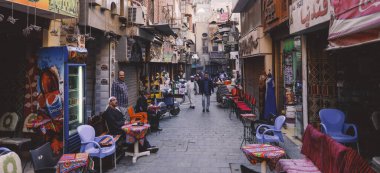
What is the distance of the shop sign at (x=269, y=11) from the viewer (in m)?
12.5

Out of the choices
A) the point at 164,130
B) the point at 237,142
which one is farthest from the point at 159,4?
the point at 237,142

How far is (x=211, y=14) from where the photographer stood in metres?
60.8

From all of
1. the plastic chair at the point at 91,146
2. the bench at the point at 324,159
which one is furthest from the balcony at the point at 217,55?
the bench at the point at 324,159

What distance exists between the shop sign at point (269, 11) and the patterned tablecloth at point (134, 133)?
270 inches

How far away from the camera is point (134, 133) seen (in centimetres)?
844

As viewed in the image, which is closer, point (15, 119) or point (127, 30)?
point (15, 119)

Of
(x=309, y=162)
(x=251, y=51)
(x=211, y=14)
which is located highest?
(x=211, y=14)

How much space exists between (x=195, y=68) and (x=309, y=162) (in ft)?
181

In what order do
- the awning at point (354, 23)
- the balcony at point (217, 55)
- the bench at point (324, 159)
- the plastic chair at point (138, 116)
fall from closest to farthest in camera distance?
1. the bench at point (324, 159)
2. the awning at point (354, 23)
3. the plastic chair at point (138, 116)
4. the balcony at point (217, 55)

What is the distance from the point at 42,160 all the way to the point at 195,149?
4.85 metres

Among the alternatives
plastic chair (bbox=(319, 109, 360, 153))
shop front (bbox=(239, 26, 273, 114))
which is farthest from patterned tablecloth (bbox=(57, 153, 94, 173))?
shop front (bbox=(239, 26, 273, 114))

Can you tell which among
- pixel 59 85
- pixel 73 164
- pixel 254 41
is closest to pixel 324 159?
pixel 73 164

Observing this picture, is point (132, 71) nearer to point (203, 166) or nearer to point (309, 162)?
point (203, 166)

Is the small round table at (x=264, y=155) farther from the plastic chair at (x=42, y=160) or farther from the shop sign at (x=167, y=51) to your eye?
the shop sign at (x=167, y=51)
